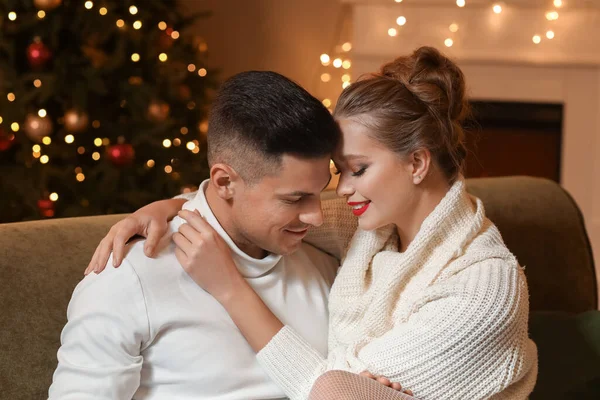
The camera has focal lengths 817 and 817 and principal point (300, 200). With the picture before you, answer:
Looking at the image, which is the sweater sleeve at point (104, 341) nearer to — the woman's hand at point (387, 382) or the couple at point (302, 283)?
the couple at point (302, 283)

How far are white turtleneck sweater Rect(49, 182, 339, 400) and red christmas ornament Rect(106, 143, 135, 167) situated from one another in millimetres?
1850

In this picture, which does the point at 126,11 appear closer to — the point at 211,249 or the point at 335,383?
the point at 211,249

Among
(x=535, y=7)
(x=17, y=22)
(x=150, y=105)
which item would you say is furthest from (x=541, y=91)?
(x=17, y=22)

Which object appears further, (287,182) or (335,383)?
(287,182)

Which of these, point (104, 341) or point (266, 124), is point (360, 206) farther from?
point (104, 341)

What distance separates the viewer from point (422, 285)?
5.47 ft

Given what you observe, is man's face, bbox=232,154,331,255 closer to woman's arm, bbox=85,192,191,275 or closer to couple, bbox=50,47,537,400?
couple, bbox=50,47,537,400

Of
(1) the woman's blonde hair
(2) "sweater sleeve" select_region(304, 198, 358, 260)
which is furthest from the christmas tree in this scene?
(1) the woman's blonde hair

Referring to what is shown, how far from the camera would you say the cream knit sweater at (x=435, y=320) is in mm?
1537

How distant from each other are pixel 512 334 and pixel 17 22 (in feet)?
8.58

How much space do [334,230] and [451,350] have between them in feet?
1.72

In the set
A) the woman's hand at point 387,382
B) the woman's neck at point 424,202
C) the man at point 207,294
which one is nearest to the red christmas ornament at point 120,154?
the man at point 207,294

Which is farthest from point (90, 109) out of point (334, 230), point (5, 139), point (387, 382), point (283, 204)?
point (387, 382)

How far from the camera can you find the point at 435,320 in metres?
1.55
